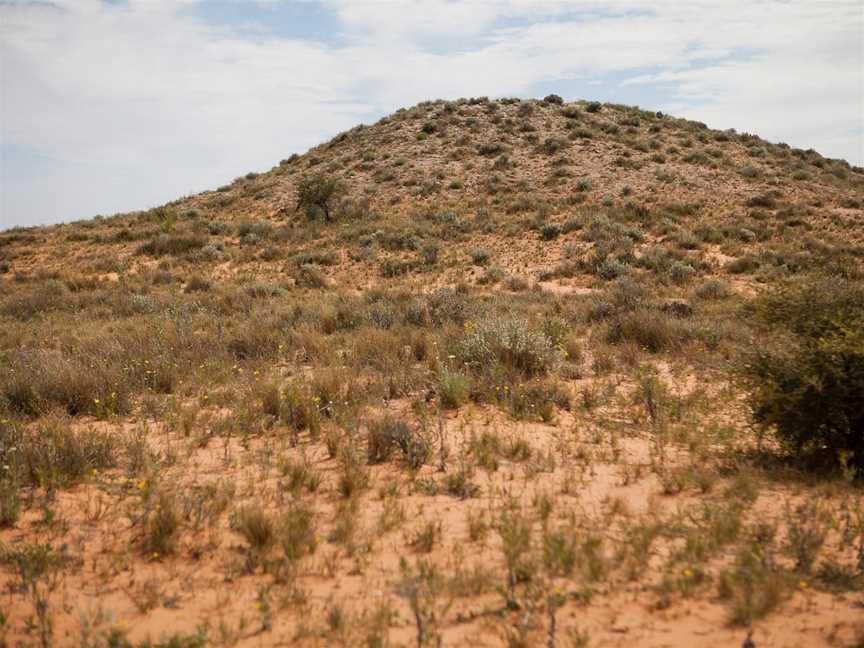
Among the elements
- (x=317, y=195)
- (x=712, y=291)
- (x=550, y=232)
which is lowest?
(x=712, y=291)

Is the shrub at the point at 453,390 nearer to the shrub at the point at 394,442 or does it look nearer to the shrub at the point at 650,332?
the shrub at the point at 394,442

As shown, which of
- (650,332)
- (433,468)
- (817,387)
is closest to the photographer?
(817,387)

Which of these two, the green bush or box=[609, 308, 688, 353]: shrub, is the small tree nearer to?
box=[609, 308, 688, 353]: shrub

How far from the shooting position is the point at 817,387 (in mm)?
4938

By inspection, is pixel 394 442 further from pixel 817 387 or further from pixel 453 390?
pixel 817 387

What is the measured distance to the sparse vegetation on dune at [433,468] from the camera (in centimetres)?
335

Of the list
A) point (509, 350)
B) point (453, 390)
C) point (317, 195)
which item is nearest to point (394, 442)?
point (453, 390)

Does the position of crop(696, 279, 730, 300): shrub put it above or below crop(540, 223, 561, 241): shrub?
below

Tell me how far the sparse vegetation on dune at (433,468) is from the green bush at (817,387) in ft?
0.08

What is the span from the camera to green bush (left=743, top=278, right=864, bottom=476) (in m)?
5.00

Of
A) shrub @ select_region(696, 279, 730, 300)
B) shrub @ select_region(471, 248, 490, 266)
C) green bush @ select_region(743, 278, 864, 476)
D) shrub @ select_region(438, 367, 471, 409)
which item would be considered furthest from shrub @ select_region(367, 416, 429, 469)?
shrub @ select_region(471, 248, 490, 266)

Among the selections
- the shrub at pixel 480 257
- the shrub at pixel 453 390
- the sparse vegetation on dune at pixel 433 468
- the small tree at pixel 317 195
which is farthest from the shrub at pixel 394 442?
the small tree at pixel 317 195

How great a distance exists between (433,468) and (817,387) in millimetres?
3399

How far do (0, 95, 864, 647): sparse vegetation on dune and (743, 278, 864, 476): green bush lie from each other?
1.0 inches
